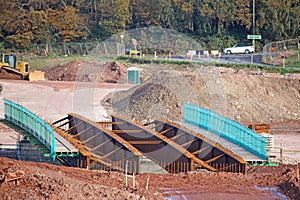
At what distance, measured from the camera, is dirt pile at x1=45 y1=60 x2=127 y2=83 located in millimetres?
43750

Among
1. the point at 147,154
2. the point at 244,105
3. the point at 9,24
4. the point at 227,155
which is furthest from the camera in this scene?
the point at 9,24

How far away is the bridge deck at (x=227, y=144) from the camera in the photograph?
63.4 ft

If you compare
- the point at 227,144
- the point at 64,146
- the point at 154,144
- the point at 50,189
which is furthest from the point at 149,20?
the point at 50,189

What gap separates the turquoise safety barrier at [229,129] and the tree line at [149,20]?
38.4 m

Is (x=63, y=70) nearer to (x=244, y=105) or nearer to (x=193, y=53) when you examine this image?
(x=193, y=53)

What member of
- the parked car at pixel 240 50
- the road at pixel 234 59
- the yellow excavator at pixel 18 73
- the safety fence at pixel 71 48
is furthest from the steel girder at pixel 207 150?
the parked car at pixel 240 50

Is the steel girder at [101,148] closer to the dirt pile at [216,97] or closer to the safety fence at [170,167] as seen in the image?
the safety fence at [170,167]

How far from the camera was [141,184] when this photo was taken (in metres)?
17.3

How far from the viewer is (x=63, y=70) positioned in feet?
155

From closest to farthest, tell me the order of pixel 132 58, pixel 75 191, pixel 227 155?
pixel 75 191 < pixel 227 155 < pixel 132 58

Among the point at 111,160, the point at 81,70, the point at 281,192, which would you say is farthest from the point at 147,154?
the point at 81,70

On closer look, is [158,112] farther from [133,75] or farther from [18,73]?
[18,73]

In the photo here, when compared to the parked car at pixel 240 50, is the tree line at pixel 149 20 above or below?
above

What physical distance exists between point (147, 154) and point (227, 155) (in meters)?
2.65
